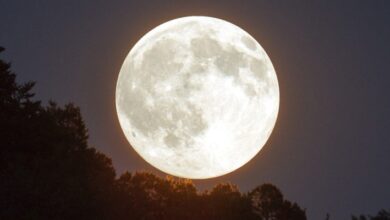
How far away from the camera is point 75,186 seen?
3612 centimetres

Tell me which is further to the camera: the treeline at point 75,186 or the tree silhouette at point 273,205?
the tree silhouette at point 273,205

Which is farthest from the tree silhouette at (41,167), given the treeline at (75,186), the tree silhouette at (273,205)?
the tree silhouette at (273,205)

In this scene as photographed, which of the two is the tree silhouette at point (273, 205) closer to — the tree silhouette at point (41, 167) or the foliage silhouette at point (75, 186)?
the foliage silhouette at point (75, 186)

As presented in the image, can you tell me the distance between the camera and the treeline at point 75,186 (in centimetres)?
3375

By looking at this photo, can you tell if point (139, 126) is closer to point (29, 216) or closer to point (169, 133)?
point (169, 133)

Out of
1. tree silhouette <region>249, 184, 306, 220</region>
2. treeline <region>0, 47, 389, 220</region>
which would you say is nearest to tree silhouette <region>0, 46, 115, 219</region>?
treeline <region>0, 47, 389, 220</region>

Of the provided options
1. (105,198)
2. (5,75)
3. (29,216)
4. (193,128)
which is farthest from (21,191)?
(5,75)

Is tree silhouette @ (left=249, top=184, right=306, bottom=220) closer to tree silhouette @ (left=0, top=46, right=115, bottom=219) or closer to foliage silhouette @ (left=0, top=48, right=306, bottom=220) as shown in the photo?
foliage silhouette @ (left=0, top=48, right=306, bottom=220)

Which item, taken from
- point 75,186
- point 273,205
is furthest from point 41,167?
point 273,205

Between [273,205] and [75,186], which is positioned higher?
[273,205]

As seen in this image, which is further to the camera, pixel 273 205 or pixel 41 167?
pixel 273 205

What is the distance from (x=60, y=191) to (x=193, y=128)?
9.31m

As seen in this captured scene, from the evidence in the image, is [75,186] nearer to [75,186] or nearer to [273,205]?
[75,186]

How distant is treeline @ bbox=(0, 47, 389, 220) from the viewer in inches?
1329
